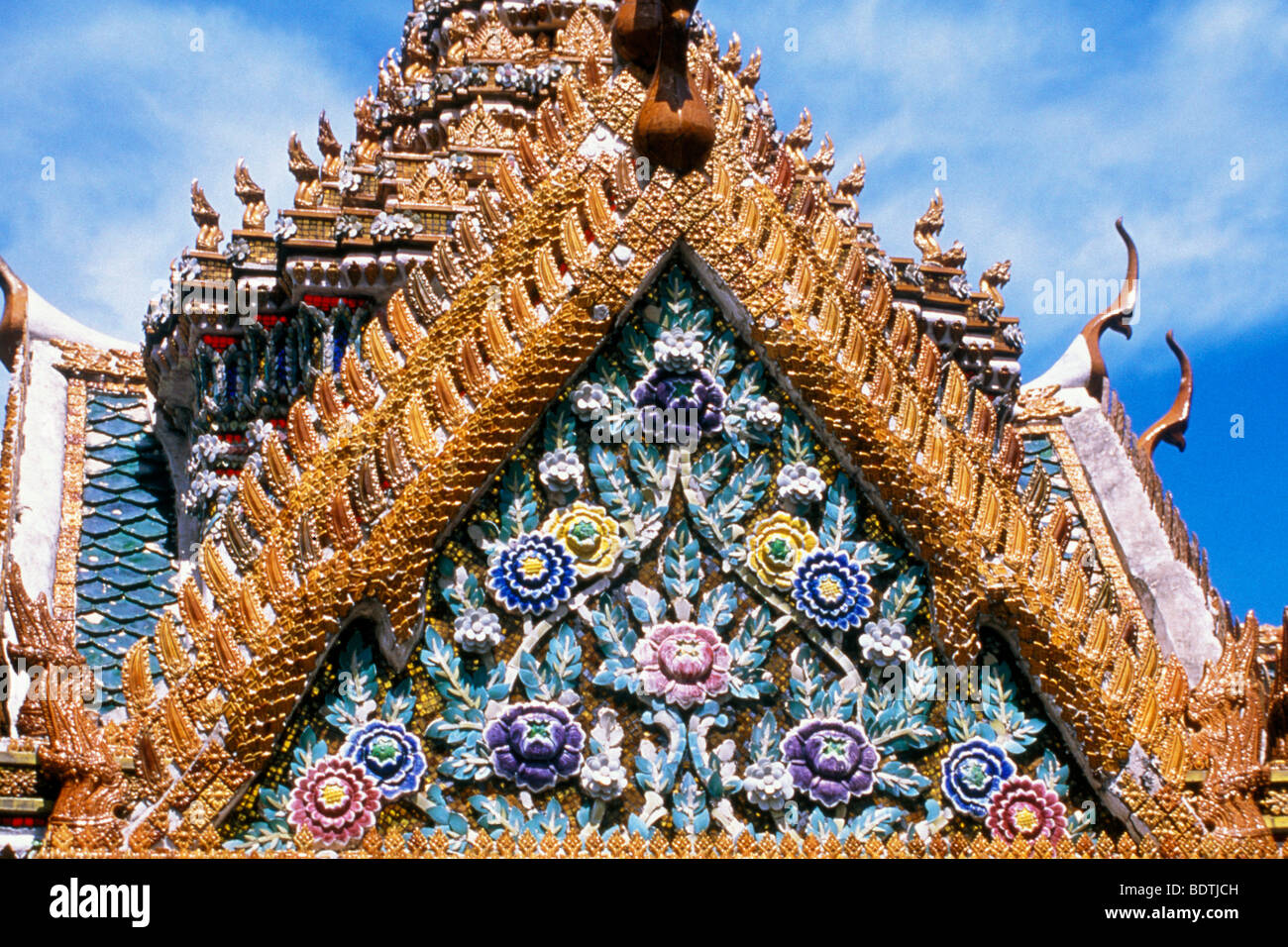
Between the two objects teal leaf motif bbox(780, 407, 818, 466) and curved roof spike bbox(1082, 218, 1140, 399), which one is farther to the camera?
curved roof spike bbox(1082, 218, 1140, 399)

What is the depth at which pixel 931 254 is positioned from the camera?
1473 cm

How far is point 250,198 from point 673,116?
629 cm

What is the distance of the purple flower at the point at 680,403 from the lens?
28.6ft

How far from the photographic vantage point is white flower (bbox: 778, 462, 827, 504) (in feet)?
28.3

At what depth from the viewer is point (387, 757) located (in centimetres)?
796

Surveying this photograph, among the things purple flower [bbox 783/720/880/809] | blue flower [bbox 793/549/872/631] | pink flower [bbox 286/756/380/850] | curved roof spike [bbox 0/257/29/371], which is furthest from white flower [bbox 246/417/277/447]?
purple flower [bbox 783/720/880/809]

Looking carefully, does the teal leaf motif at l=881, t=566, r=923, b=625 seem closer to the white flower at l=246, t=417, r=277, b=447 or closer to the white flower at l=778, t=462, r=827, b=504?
the white flower at l=778, t=462, r=827, b=504

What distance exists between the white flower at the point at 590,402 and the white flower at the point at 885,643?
1.65m

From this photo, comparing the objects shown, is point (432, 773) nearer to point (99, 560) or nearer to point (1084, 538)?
point (99, 560)

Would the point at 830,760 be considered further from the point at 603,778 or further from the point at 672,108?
the point at 672,108

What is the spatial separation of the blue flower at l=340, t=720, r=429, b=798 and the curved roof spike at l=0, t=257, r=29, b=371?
809cm

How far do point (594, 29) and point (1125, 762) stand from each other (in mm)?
9318

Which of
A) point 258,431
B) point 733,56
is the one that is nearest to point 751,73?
point 733,56

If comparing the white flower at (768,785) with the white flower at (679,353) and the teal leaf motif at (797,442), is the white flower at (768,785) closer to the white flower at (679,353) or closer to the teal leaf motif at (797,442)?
the teal leaf motif at (797,442)
